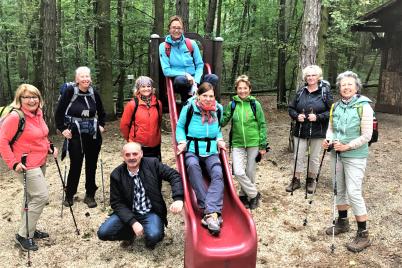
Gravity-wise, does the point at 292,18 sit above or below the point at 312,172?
above

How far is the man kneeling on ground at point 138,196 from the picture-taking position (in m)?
4.47

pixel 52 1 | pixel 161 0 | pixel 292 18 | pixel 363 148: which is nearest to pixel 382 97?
pixel 292 18

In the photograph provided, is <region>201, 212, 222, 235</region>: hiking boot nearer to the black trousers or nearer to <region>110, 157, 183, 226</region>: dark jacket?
<region>110, 157, 183, 226</region>: dark jacket

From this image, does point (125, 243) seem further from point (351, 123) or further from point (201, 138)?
point (351, 123)

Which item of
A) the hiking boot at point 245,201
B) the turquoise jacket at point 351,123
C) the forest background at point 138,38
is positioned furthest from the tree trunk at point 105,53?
the turquoise jacket at point 351,123

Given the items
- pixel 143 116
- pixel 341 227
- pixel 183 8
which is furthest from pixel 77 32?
pixel 341 227

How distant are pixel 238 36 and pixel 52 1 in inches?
356

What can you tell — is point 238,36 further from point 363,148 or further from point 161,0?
point 363,148

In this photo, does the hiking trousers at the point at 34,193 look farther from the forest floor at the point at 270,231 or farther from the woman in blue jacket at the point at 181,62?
the woman in blue jacket at the point at 181,62

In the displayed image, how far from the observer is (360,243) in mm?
4672

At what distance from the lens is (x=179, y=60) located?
20.4ft

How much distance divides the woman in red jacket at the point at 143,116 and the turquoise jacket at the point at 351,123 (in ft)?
8.15

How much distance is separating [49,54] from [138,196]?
22.1 feet

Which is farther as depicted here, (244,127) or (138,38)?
(138,38)
